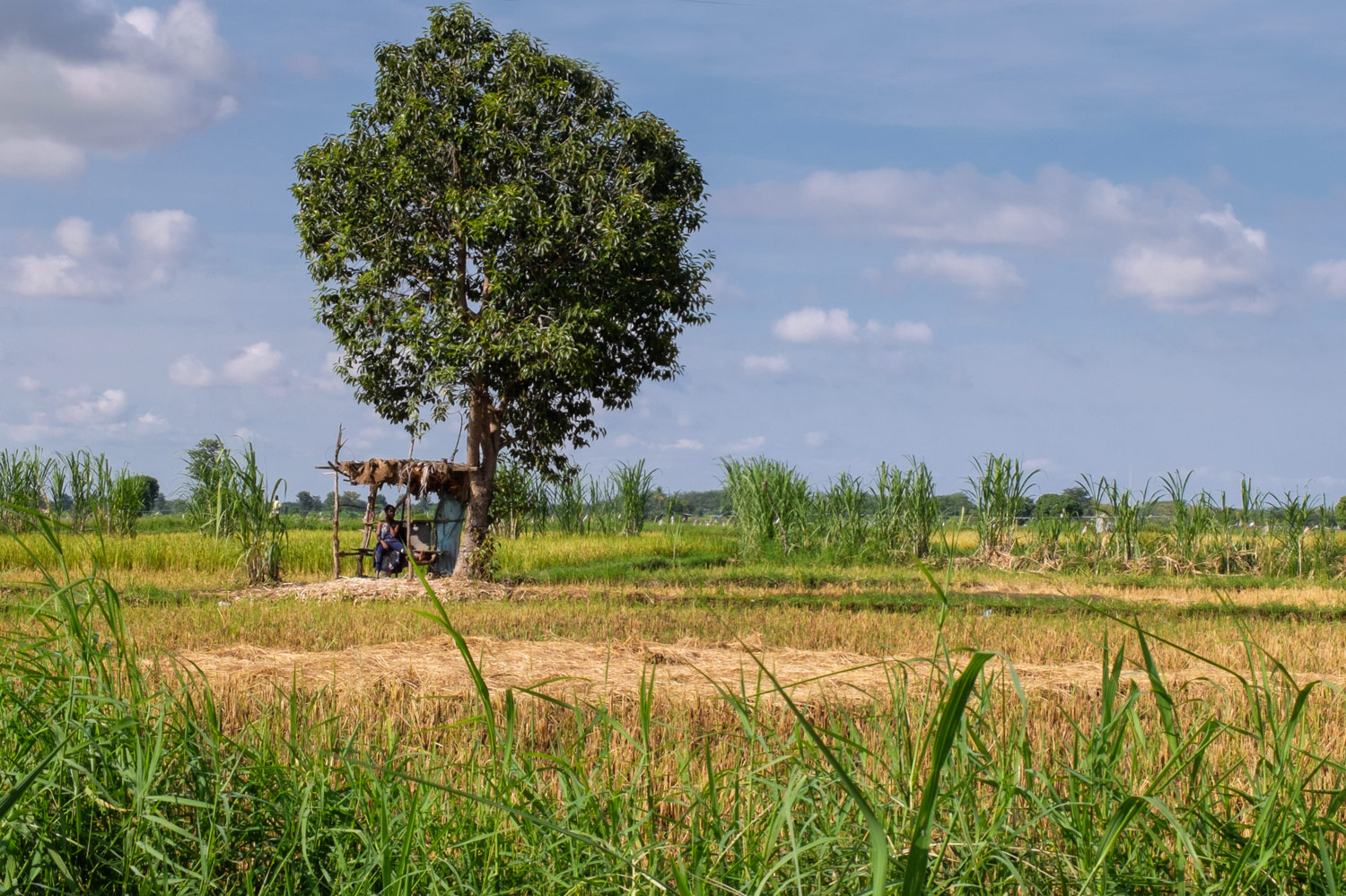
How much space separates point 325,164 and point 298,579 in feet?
20.2

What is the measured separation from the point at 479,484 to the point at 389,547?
1551mm

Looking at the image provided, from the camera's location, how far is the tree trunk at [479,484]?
594 inches

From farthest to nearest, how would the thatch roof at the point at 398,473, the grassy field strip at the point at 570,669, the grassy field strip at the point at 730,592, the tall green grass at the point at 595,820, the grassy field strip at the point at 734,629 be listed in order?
the thatch roof at the point at 398,473
the grassy field strip at the point at 730,592
the grassy field strip at the point at 734,629
the grassy field strip at the point at 570,669
the tall green grass at the point at 595,820

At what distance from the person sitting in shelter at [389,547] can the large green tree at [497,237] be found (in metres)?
0.97

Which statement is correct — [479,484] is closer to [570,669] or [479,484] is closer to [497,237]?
[497,237]

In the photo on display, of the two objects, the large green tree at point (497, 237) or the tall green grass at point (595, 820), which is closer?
the tall green grass at point (595, 820)

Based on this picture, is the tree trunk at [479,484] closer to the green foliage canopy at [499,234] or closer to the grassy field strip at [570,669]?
the green foliage canopy at [499,234]

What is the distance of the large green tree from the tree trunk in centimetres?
3

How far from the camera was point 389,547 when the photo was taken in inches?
583

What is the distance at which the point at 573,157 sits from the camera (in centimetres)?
1425

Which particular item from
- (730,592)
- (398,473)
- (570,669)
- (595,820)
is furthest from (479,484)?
(595,820)

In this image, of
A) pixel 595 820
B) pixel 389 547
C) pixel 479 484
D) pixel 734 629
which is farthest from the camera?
pixel 479 484

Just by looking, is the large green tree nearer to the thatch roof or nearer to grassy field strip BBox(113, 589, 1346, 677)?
the thatch roof

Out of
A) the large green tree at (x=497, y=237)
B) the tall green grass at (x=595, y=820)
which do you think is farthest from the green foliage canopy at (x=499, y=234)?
the tall green grass at (x=595, y=820)
